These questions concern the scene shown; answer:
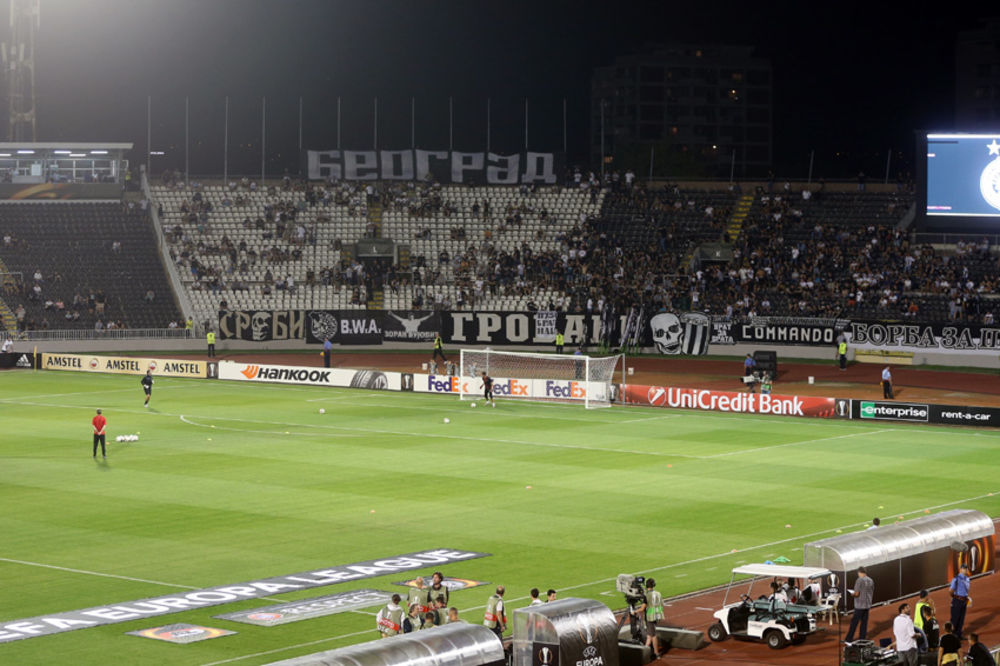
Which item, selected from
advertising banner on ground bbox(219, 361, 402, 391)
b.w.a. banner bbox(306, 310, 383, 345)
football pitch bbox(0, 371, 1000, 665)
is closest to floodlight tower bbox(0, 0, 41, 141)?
b.w.a. banner bbox(306, 310, 383, 345)

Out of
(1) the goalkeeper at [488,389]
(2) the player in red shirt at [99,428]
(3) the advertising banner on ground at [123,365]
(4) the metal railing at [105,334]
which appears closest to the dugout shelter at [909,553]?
(2) the player in red shirt at [99,428]

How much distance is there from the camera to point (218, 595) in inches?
997

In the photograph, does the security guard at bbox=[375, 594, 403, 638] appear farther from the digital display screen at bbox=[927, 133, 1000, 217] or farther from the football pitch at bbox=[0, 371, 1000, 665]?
the digital display screen at bbox=[927, 133, 1000, 217]

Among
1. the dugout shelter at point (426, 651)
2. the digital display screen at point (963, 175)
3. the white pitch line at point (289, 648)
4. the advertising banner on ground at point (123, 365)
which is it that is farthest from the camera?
the advertising banner on ground at point (123, 365)

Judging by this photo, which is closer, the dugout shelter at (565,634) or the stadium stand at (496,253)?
the dugout shelter at (565,634)

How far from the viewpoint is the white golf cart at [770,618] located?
21.8m

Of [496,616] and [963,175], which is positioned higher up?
[963,175]

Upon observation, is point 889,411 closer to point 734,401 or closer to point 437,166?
point 734,401

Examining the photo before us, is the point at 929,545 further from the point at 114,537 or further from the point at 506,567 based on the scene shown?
the point at 114,537

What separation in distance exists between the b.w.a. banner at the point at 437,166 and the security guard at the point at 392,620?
240 ft

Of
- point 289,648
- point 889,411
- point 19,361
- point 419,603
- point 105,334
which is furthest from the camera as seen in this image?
point 105,334

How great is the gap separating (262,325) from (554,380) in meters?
25.8

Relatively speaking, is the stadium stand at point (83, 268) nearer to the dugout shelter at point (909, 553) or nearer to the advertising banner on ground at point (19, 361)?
the advertising banner on ground at point (19, 361)

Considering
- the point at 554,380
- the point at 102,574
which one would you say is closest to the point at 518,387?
the point at 554,380
